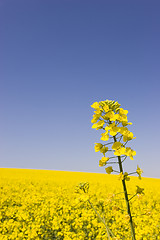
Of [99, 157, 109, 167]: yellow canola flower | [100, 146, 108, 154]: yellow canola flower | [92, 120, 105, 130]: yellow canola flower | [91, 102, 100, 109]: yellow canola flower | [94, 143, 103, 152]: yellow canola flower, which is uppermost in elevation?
[91, 102, 100, 109]: yellow canola flower

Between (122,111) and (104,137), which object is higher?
(122,111)

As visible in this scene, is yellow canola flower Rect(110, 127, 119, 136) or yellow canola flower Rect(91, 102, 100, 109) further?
yellow canola flower Rect(91, 102, 100, 109)

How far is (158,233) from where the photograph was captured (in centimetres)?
634

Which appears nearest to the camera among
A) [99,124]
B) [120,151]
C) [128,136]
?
[120,151]

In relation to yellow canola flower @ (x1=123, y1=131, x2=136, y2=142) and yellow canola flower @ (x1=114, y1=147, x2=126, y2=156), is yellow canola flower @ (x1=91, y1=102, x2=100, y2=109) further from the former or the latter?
yellow canola flower @ (x1=114, y1=147, x2=126, y2=156)

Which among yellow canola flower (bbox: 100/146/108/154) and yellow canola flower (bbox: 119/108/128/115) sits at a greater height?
yellow canola flower (bbox: 119/108/128/115)

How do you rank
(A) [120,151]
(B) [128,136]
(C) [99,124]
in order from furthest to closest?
(C) [99,124]
(B) [128,136]
(A) [120,151]

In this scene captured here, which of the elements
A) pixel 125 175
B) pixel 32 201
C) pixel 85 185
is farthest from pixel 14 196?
pixel 125 175

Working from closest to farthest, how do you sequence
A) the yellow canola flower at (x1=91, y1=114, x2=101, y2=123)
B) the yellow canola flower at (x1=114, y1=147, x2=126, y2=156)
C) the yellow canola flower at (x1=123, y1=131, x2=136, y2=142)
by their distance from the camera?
the yellow canola flower at (x1=114, y1=147, x2=126, y2=156), the yellow canola flower at (x1=123, y1=131, x2=136, y2=142), the yellow canola flower at (x1=91, y1=114, x2=101, y2=123)

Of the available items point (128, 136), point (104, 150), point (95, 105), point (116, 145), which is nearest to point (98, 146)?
point (104, 150)

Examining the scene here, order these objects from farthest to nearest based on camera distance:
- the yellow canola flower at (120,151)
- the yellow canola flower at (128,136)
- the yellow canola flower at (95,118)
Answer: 1. the yellow canola flower at (95,118)
2. the yellow canola flower at (128,136)
3. the yellow canola flower at (120,151)

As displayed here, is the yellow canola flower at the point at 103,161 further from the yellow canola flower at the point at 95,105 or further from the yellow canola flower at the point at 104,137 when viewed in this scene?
the yellow canola flower at the point at 95,105

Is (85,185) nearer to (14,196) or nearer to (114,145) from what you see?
(114,145)

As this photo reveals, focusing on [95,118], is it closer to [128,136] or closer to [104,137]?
[104,137]
